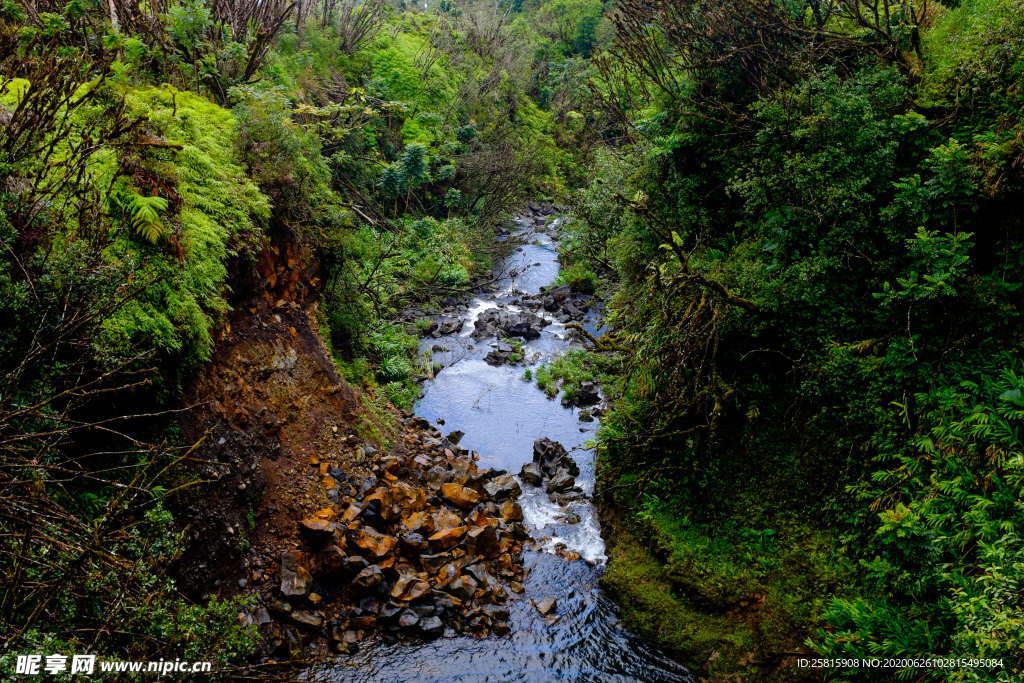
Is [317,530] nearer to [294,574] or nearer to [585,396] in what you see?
[294,574]

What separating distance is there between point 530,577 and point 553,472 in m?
3.23

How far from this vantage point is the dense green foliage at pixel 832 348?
5.13m

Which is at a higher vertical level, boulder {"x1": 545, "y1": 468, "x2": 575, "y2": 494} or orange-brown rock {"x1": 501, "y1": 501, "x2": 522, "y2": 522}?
orange-brown rock {"x1": 501, "y1": 501, "x2": 522, "y2": 522}

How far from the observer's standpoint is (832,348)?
652 centimetres

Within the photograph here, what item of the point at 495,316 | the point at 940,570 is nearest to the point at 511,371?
the point at 495,316

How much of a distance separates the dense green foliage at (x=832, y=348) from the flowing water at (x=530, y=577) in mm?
574

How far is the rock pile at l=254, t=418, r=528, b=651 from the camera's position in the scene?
6477 mm

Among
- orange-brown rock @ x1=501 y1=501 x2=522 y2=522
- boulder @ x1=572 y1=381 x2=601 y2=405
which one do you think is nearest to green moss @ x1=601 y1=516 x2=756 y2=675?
orange-brown rock @ x1=501 y1=501 x2=522 y2=522

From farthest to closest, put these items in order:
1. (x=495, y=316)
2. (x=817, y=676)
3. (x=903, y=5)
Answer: (x=495, y=316) < (x=903, y=5) < (x=817, y=676)

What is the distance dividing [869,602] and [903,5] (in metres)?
7.69

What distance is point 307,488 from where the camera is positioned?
25.2 feet

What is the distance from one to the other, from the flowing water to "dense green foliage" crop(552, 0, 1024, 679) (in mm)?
574

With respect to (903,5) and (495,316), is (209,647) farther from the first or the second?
(495,316)

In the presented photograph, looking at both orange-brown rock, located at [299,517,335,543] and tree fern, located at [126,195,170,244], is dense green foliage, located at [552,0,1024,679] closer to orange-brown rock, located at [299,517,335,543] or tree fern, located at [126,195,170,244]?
orange-brown rock, located at [299,517,335,543]
